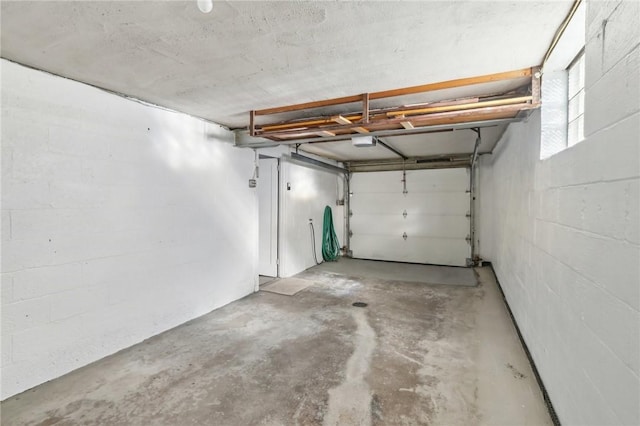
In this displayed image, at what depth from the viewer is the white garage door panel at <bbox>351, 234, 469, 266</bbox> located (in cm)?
620

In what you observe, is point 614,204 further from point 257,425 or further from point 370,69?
point 257,425

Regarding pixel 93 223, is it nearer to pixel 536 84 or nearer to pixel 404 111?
pixel 404 111

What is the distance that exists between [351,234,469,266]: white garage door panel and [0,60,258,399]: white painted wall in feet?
13.7

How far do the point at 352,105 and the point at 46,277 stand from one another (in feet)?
9.57

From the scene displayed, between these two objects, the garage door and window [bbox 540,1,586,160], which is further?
→ the garage door

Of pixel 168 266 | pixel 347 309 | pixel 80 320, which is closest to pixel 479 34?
pixel 347 309

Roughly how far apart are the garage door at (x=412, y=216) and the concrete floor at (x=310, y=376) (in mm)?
2815

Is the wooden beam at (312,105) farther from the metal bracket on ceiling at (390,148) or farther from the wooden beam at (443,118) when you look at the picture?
the metal bracket on ceiling at (390,148)

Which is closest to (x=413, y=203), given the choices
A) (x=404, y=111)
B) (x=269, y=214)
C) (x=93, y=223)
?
(x=269, y=214)

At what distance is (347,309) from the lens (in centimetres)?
364

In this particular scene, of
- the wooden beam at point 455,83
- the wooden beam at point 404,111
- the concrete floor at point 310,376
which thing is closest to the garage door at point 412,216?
the concrete floor at point 310,376

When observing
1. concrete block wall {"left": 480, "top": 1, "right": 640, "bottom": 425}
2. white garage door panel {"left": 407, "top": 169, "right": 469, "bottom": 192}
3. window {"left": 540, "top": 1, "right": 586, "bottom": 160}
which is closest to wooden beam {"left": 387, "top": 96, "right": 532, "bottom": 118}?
window {"left": 540, "top": 1, "right": 586, "bottom": 160}

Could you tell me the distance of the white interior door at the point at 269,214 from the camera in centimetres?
511

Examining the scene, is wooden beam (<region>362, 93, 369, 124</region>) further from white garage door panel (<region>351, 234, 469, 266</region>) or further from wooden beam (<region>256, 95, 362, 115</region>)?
white garage door panel (<region>351, 234, 469, 266</region>)
